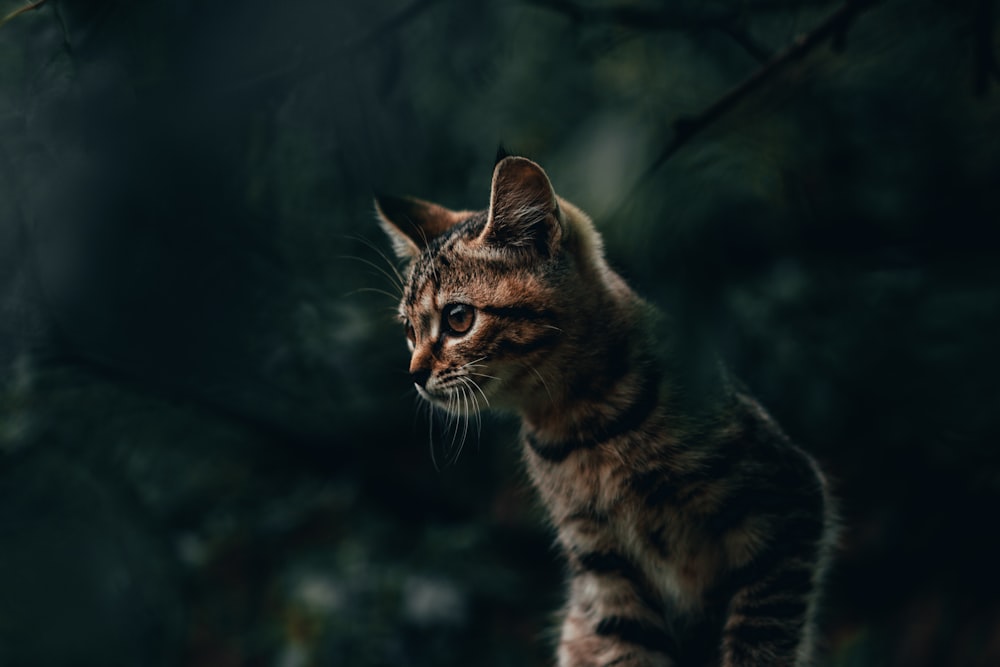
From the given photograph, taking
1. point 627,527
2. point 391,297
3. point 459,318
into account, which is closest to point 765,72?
point 459,318

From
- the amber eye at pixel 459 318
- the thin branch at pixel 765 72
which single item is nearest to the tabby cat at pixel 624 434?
the amber eye at pixel 459 318

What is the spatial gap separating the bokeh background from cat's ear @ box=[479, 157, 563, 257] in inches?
3.6

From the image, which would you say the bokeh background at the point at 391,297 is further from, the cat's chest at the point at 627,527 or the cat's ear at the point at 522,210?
the cat's chest at the point at 627,527

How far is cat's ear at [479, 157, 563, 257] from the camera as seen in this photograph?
0.96m

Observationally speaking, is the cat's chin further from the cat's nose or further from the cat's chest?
the cat's chest

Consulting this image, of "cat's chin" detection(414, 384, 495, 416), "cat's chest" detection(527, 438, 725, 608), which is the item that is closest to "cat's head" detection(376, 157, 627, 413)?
"cat's chin" detection(414, 384, 495, 416)

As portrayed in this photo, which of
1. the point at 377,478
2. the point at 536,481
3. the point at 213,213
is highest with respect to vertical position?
the point at 213,213

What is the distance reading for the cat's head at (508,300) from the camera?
1010 mm

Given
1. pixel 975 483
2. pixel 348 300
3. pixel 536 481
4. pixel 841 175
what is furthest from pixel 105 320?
pixel 975 483

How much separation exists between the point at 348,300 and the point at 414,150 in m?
0.35

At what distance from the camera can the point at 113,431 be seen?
1.74 m

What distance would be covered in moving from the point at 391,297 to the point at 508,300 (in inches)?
26.4

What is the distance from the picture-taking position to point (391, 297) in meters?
1.66

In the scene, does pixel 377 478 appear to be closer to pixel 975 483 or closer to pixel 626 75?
pixel 626 75
